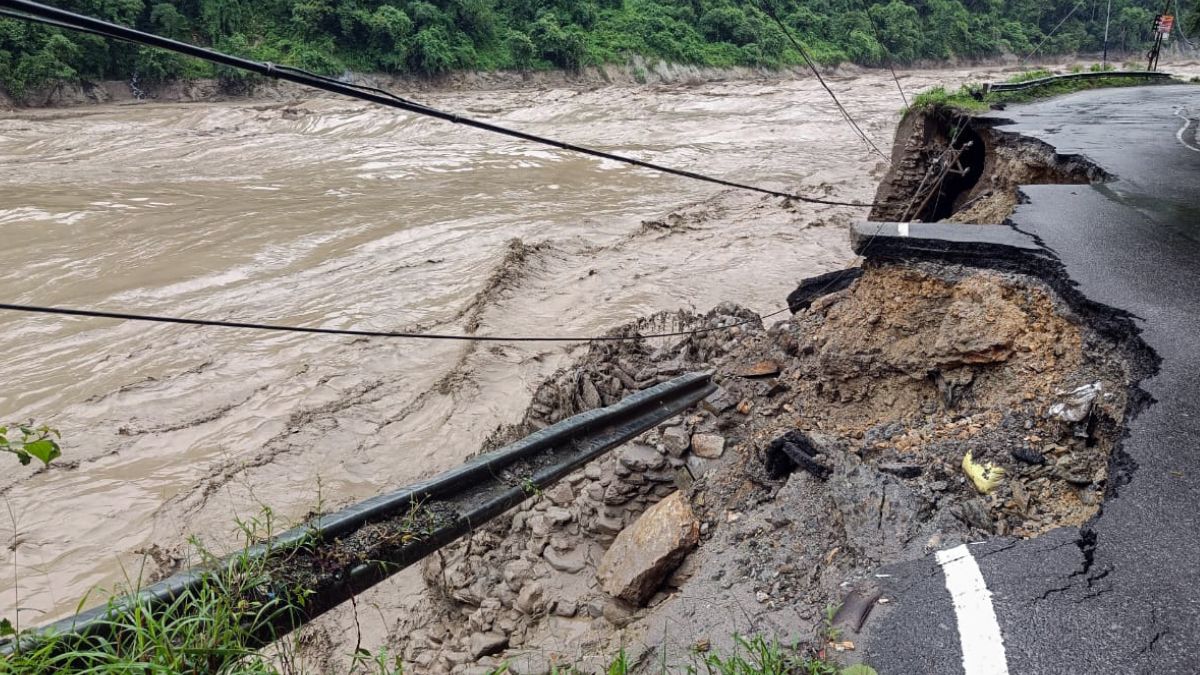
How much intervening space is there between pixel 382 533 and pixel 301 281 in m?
8.23

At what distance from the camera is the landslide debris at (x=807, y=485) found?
281 centimetres

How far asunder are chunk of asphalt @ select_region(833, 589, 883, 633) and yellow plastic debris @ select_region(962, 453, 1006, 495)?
31.5 inches

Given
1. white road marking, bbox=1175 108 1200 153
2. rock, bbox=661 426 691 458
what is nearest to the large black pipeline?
rock, bbox=661 426 691 458

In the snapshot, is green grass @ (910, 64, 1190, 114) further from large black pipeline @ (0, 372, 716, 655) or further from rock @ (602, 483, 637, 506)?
large black pipeline @ (0, 372, 716, 655)

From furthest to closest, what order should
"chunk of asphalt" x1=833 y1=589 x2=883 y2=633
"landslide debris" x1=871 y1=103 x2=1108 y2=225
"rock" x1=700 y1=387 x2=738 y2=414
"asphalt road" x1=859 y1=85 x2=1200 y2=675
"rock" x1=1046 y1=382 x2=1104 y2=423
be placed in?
"landslide debris" x1=871 y1=103 x2=1108 y2=225
"rock" x1=700 y1=387 x2=738 y2=414
"rock" x1=1046 y1=382 x2=1104 y2=423
"chunk of asphalt" x1=833 y1=589 x2=883 y2=633
"asphalt road" x1=859 y1=85 x2=1200 y2=675

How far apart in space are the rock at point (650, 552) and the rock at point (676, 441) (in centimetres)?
86

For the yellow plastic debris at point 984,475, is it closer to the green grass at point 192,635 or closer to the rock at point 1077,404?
the rock at point 1077,404

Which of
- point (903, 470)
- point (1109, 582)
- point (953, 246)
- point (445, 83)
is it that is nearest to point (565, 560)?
point (903, 470)

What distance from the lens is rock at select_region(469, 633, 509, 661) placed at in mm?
3643

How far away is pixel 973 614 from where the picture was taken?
2234 millimetres

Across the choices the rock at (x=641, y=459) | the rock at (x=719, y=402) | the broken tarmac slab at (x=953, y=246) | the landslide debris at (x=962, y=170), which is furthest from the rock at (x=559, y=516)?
the landslide debris at (x=962, y=170)

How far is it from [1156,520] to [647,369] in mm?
4153

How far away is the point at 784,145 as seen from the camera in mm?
20203

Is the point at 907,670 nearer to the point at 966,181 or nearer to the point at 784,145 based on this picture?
the point at 966,181
